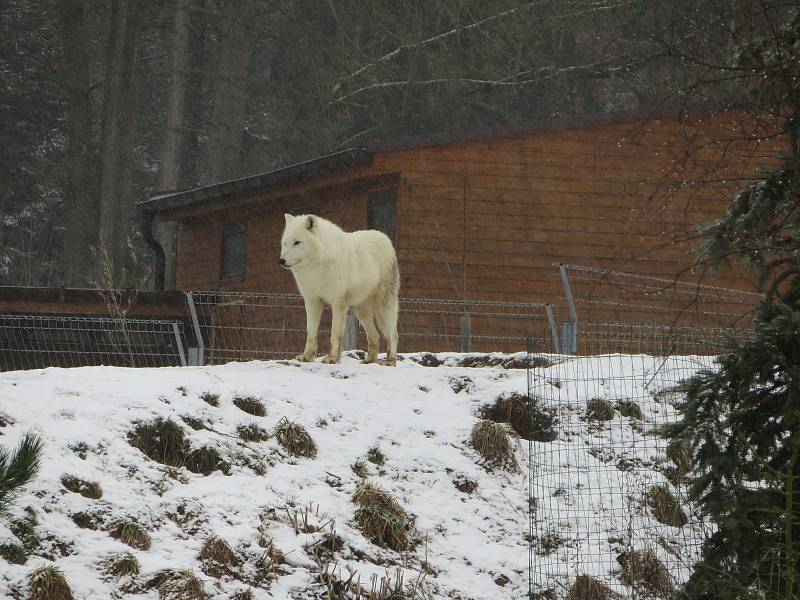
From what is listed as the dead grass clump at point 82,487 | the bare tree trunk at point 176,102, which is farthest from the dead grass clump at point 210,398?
the bare tree trunk at point 176,102

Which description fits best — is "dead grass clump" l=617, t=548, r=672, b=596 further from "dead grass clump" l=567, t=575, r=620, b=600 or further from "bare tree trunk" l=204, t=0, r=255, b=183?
"bare tree trunk" l=204, t=0, r=255, b=183

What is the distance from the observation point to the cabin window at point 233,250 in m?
19.3

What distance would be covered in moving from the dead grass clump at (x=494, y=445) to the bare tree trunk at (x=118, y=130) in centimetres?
1772

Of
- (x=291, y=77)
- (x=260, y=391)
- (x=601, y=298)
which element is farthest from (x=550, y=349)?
(x=291, y=77)

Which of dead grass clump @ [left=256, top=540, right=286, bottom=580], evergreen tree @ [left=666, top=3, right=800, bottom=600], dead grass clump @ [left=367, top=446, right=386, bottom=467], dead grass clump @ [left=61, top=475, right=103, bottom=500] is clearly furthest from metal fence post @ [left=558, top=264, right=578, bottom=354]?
dead grass clump @ [left=61, top=475, right=103, bottom=500]

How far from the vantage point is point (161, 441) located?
738 cm

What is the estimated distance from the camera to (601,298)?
15773mm

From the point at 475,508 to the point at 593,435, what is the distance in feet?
5.33

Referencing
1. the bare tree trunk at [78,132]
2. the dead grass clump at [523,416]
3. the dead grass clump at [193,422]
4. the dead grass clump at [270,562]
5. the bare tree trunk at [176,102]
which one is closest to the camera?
the dead grass clump at [270,562]

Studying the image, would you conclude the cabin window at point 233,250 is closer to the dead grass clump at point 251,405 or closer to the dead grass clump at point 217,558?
the dead grass clump at point 251,405

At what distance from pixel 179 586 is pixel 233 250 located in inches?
550

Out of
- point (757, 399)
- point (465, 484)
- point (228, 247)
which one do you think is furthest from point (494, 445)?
point (228, 247)

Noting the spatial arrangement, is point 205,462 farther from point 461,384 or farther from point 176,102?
point 176,102

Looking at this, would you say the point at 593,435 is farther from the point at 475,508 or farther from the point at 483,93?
the point at 483,93
